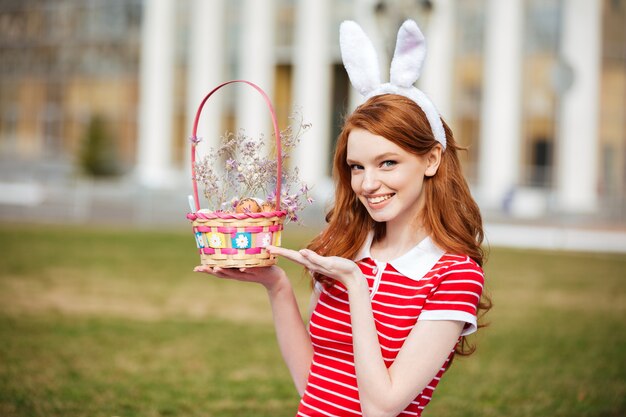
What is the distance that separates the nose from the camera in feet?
9.46

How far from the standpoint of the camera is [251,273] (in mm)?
3020

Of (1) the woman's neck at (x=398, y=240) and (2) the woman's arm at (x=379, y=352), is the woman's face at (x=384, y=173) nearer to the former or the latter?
(1) the woman's neck at (x=398, y=240)

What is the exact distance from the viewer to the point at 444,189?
2982mm


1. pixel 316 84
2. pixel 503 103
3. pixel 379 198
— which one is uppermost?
pixel 316 84

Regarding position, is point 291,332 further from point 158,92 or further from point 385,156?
point 158,92

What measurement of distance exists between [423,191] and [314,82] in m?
36.0

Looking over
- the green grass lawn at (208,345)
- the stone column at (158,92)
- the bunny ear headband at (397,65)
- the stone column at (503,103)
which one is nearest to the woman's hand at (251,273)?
the bunny ear headband at (397,65)

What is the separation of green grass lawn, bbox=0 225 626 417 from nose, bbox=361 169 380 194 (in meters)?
4.10

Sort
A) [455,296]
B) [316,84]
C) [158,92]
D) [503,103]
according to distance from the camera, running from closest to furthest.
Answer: [455,296] → [503,103] → [316,84] → [158,92]

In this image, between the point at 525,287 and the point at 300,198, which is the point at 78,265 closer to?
the point at 525,287

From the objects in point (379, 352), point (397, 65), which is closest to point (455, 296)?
point (379, 352)

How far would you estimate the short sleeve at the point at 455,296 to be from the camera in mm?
2783

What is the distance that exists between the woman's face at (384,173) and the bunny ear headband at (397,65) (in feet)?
0.47

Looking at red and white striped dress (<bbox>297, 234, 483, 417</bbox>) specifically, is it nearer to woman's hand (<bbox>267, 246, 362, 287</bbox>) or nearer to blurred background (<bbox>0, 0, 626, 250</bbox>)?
woman's hand (<bbox>267, 246, 362, 287</bbox>)
